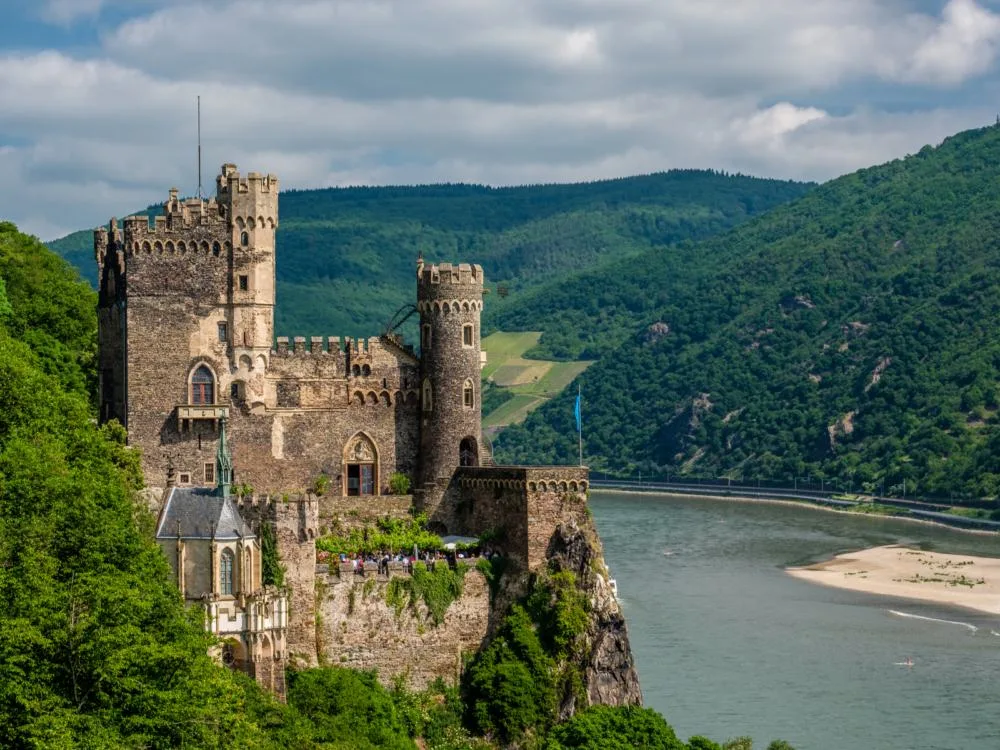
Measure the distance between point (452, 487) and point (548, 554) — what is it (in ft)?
19.8

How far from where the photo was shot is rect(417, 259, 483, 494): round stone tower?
3086 inches

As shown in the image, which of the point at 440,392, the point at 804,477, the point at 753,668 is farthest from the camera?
the point at 804,477

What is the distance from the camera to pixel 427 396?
78.7m

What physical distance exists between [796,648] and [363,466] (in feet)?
113

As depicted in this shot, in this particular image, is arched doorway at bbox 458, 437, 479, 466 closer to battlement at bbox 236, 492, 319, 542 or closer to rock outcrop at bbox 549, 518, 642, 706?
rock outcrop at bbox 549, 518, 642, 706

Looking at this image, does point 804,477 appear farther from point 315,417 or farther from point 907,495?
point 315,417

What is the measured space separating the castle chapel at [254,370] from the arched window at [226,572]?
12047 mm

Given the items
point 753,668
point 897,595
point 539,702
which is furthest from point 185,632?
point 897,595

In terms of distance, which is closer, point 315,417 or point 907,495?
point 315,417

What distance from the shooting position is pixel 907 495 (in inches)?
7013

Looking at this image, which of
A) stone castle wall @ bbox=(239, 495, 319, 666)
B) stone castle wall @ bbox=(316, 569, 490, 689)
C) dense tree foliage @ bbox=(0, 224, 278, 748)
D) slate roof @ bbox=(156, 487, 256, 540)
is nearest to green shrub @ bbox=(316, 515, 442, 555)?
stone castle wall @ bbox=(316, 569, 490, 689)

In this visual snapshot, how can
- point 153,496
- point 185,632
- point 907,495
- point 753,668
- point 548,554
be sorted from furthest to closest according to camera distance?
point 907,495
point 753,668
point 548,554
point 153,496
point 185,632

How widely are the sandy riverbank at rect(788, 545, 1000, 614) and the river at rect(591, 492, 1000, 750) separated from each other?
6.57 feet

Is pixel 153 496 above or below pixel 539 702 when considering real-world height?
above
